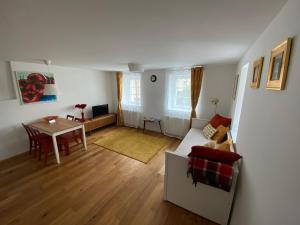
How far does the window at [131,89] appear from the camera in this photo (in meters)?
4.78

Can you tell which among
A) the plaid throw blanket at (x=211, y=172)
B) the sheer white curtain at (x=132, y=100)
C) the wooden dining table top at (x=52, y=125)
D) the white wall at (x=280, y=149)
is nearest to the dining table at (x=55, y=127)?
the wooden dining table top at (x=52, y=125)

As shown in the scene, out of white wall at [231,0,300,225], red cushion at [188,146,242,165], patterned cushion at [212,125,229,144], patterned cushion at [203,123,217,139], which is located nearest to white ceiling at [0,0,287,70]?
white wall at [231,0,300,225]

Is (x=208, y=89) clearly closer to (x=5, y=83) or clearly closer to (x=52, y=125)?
(x=52, y=125)

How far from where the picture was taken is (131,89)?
4.98 m

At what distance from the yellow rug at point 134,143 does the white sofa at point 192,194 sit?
1154mm

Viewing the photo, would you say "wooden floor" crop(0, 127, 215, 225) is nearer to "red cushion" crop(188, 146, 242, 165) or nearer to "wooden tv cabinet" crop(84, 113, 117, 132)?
"red cushion" crop(188, 146, 242, 165)

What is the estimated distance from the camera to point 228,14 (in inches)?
Answer: 35.9

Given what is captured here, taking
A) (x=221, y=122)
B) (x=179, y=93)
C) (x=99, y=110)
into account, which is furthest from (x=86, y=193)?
(x=179, y=93)

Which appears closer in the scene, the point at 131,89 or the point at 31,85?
the point at 31,85

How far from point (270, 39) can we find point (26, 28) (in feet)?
6.79

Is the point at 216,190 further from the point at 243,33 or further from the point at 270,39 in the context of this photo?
the point at 243,33

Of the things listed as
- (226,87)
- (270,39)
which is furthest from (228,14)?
(226,87)

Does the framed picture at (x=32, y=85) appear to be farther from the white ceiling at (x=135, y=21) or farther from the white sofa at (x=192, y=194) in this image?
the white sofa at (x=192, y=194)

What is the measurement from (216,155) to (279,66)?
3.38 ft
